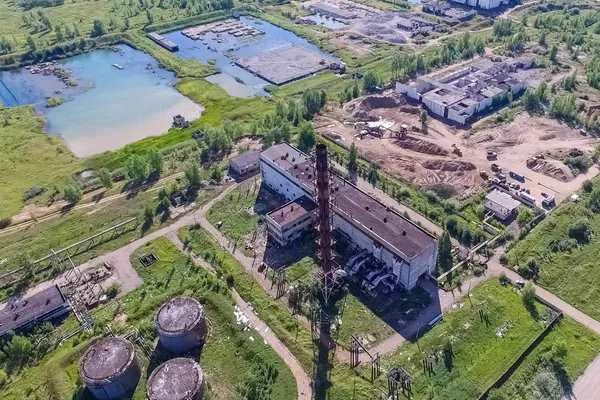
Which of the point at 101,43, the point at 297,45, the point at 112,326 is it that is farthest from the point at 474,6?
the point at 112,326

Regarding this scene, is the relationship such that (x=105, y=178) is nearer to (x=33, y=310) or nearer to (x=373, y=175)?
(x=33, y=310)

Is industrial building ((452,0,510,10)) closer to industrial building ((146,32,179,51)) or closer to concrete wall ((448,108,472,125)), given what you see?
concrete wall ((448,108,472,125))

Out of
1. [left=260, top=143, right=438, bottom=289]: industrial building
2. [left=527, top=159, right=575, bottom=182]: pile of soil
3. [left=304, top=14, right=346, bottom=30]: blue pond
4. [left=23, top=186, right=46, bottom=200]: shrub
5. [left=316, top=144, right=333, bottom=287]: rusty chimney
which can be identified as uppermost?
[left=316, top=144, right=333, bottom=287]: rusty chimney

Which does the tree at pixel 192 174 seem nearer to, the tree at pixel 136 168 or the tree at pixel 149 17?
the tree at pixel 136 168

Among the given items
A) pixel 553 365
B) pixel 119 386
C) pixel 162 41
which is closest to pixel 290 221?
pixel 119 386

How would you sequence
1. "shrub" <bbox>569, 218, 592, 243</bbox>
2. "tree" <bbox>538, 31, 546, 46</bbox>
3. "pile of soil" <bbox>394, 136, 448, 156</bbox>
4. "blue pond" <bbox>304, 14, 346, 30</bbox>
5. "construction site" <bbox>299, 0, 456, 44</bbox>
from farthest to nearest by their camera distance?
"blue pond" <bbox>304, 14, 346, 30</bbox>
"construction site" <bbox>299, 0, 456, 44</bbox>
"tree" <bbox>538, 31, 546, 46</bbox>
"pile of soil" <bbox>394, 136, 448, 156</bbox>
"shrub" <bbox>569, 218, 592, 243</bbox>

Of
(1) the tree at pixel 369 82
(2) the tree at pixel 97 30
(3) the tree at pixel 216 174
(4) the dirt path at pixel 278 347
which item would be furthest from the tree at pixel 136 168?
(2) the tree at pixel 97 30

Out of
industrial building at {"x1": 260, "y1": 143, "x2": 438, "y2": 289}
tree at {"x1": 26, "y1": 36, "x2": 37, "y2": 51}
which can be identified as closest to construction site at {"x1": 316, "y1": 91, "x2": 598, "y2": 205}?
industrial building at {"x1": 260, "y1": 143, "x2": 438, "y2": 289}
